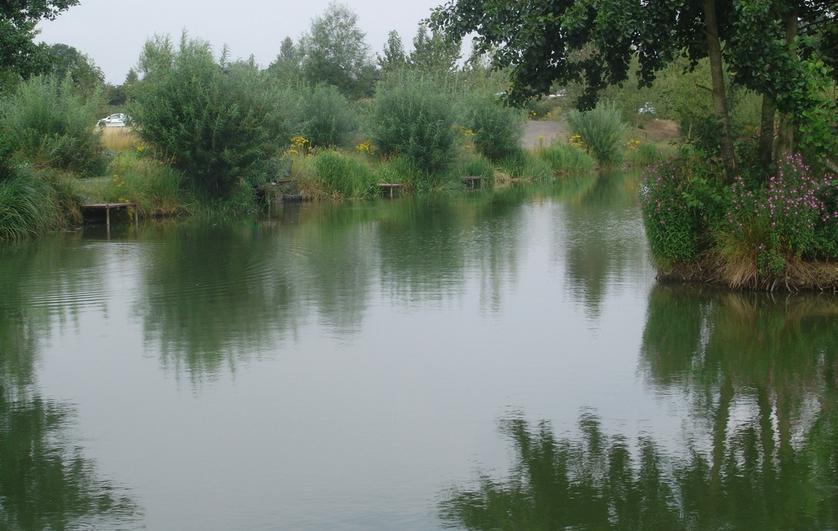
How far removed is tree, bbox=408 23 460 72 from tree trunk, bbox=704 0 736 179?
181 ft

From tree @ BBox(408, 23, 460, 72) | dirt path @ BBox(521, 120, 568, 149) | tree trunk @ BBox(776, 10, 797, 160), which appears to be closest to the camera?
tree trunk @ BBox(776, 10, 797, 160)

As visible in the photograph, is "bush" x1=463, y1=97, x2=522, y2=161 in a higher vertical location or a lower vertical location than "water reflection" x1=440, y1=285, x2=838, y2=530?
higher

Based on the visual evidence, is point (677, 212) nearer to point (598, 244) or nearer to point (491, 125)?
point (598, 244)

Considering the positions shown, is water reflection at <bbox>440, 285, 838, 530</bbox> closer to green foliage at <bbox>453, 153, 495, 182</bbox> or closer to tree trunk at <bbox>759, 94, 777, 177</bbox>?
tree trunk at <bbox>759, 94, 777, 177</bbox>

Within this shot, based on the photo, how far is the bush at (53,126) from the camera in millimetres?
24672

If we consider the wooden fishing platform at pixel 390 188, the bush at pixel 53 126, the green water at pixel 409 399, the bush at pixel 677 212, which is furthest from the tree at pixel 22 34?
the bush at pixel 677 212

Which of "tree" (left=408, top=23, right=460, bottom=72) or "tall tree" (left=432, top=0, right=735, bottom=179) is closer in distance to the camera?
"tall tree" (left=432, top=0, right=735, bottom=179)

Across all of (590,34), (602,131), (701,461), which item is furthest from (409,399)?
(602,131)

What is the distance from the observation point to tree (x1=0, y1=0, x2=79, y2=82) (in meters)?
24.2

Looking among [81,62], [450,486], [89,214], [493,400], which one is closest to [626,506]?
[450,486]

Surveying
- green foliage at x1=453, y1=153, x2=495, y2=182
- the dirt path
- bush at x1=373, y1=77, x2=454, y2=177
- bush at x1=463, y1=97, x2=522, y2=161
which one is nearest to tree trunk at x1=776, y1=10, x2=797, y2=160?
bush at x1=373, y1=77, x2=454, y2=177

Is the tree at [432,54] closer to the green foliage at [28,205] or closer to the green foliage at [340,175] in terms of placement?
the green foliage at [340,175]

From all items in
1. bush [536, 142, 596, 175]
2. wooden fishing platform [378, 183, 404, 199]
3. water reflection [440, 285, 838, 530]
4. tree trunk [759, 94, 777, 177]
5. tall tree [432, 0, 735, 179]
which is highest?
tall tree [432, 0, 735, 179]

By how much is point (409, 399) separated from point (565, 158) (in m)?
39.1
